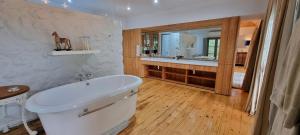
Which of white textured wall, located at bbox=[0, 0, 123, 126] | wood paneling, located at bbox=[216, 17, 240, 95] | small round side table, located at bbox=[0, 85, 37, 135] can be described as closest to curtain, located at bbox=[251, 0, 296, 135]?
wood paneling, located at bbox=[216, 17, 240, 95]

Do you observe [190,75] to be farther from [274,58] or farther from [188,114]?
[274,58]

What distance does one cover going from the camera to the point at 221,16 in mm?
3455

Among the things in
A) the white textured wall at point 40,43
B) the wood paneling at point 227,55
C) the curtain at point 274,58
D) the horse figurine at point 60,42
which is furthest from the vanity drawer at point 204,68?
the horse figurine at point 60,42

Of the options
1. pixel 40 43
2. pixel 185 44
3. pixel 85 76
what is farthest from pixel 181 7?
pixel 40 43

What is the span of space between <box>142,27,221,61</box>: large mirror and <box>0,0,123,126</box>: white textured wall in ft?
8.90

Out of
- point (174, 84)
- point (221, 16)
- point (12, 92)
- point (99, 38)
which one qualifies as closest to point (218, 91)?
point (174, 84)

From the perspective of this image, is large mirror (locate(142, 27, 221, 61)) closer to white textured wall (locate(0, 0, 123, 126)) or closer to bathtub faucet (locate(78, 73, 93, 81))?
white textured wall (locate(0, 0, 123, 126))

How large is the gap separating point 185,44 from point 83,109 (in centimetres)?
392

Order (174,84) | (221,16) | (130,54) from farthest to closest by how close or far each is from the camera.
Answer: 1. (130,54)
2. (174,84)
3. (221,16)

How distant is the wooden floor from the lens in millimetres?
2010

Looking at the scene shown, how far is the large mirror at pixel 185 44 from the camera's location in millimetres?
4027

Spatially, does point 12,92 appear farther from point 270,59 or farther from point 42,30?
point 270,59

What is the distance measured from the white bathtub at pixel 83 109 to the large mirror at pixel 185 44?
2.94 meters

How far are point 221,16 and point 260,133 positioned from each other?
311 centimetres
